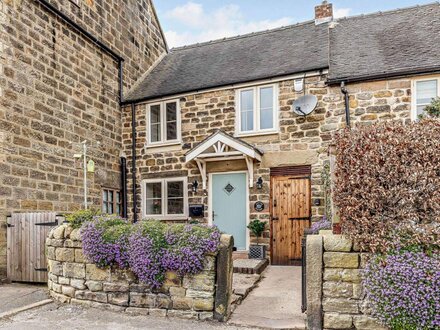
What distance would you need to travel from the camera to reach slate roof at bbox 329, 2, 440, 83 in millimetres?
9555

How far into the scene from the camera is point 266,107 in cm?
1070

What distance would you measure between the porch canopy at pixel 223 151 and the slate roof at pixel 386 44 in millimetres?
2837

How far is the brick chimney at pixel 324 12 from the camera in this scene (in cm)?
1285

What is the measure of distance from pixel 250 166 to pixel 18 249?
19.0 ft

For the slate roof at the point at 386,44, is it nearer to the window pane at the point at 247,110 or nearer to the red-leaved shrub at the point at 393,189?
the window pane at the point at 247,110

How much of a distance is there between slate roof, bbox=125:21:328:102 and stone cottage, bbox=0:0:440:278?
0.25 ft

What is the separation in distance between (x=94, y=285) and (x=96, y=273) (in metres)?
0.19

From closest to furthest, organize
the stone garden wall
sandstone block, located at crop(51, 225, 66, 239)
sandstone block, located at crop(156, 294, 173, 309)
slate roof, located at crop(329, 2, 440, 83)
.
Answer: the stone garden wall → sandstone block, located at crop(156, 294, 173, 309) → sandstone block, located at crop(51, 225, 66, 239) → slate roof, located at crop(329, 2, 440, 83)

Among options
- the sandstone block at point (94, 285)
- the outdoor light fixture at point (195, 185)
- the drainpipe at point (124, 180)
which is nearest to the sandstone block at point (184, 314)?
the sandstone block at point (94, 285)

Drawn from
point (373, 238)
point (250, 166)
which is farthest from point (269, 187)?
point (373, 238)

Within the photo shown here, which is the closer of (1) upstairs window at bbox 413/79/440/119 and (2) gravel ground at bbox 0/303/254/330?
(2) gravel ground at bbox 0/303/254/330

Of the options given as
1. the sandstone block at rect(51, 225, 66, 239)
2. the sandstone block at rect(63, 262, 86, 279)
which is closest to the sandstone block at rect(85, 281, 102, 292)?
the sandstone block at rect(63, 262, 86, 279)

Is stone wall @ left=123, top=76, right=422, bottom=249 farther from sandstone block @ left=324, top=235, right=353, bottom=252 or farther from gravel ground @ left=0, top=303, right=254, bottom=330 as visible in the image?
gravel ground @ left=0, top=303, right=254, bottom=330

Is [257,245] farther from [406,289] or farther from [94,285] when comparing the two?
[406,289]
